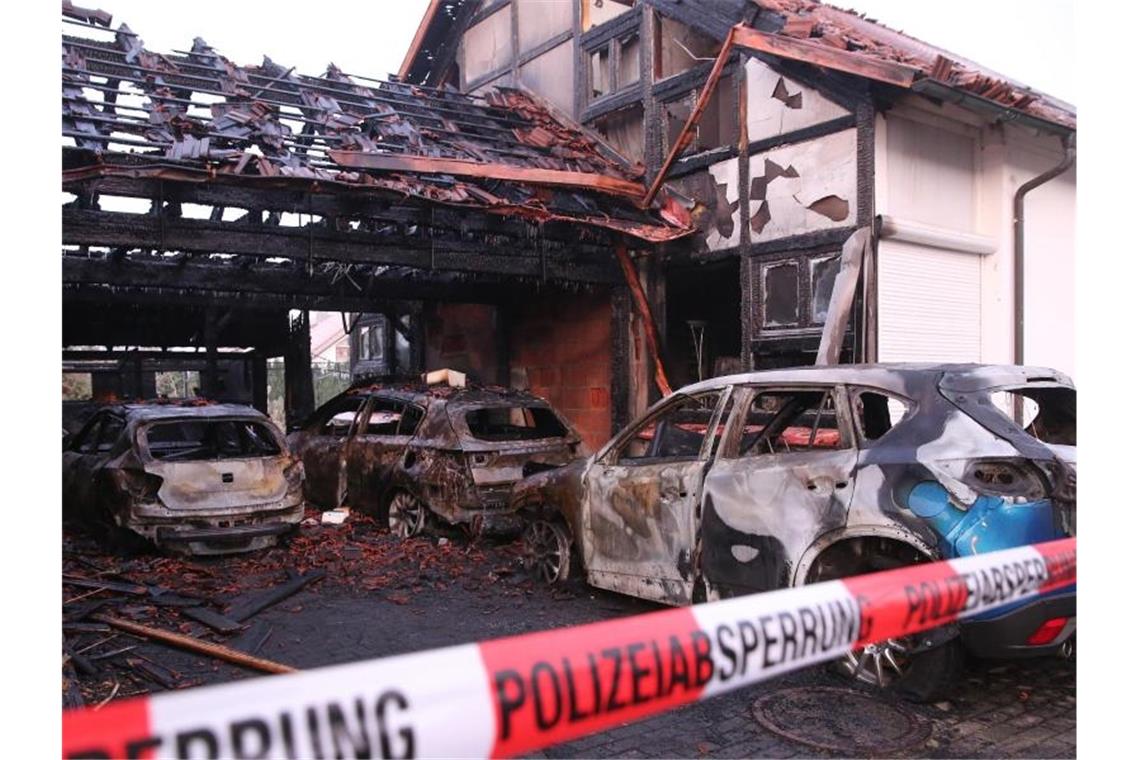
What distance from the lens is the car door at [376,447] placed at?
8953 millimetres

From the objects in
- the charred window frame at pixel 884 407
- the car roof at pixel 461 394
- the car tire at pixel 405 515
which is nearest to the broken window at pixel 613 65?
the car roof at pixel 461 394

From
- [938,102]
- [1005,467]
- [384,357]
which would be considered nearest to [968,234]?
[938,102]

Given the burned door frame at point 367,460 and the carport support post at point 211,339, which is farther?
the carport support post at point 211,339

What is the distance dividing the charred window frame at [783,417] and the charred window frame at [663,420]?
0.13 m

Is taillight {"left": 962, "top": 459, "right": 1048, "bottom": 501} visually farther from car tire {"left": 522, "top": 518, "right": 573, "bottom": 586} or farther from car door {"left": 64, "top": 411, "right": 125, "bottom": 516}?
car door {"left": 64, "top": 411, "right": 125, "bottom": 516}

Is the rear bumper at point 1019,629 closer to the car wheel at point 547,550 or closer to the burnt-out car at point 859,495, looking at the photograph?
the burnt-out car at point 859,495

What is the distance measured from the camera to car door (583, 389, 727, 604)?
5.29m

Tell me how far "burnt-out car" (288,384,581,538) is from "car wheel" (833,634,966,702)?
12.9ft

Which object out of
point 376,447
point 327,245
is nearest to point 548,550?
point 376,447

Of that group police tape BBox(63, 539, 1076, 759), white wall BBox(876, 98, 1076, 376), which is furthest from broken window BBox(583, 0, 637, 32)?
police tape BBox(63, 539, 1076, 759)

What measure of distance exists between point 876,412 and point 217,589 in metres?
5.37

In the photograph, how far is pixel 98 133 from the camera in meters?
8.47

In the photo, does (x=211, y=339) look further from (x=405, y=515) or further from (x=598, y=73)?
(x=405, y=515)

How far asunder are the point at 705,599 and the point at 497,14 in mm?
13706
